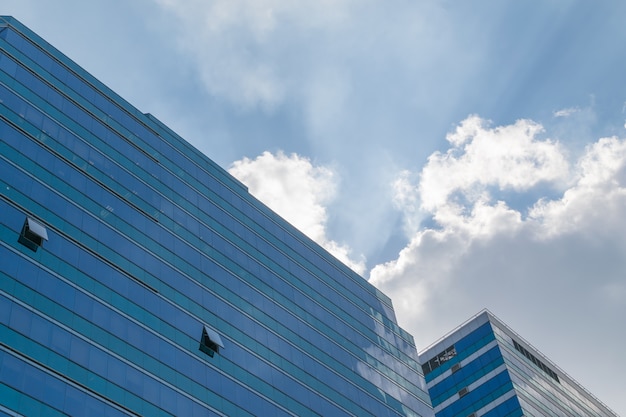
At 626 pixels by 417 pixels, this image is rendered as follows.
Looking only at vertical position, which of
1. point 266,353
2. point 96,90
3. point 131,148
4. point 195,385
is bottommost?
point 195,385

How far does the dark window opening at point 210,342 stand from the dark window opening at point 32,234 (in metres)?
15.7

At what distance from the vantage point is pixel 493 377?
4424 inches

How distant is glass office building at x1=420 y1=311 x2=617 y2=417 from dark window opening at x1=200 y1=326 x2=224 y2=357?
57.9 metres

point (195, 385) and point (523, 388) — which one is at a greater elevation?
point (523, 388)

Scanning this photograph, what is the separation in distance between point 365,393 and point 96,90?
39.1 m

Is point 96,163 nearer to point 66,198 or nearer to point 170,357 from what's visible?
point 66,198

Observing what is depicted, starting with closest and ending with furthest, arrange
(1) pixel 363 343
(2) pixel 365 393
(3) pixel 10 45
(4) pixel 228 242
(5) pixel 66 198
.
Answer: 1. (5) pixel 66 198
2. (3) pixel 10 45
3. (4) pixel 228 242
4. (2) pixel 365 393
5. (1) pixel 363 343

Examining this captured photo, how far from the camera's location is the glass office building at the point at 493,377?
110m

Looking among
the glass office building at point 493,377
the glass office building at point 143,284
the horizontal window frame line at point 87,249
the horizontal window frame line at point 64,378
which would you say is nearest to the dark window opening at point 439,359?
the glass office building at point 493,377

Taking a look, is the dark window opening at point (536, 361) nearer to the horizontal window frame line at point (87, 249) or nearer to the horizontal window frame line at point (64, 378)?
the horizontal window frame line at point (87, 249)

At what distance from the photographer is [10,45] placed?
204 ft

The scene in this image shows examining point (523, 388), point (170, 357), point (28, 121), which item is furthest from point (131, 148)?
point (523, 388)

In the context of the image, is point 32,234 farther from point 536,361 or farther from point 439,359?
point 536,361

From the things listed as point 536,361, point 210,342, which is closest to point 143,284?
point 210,342
